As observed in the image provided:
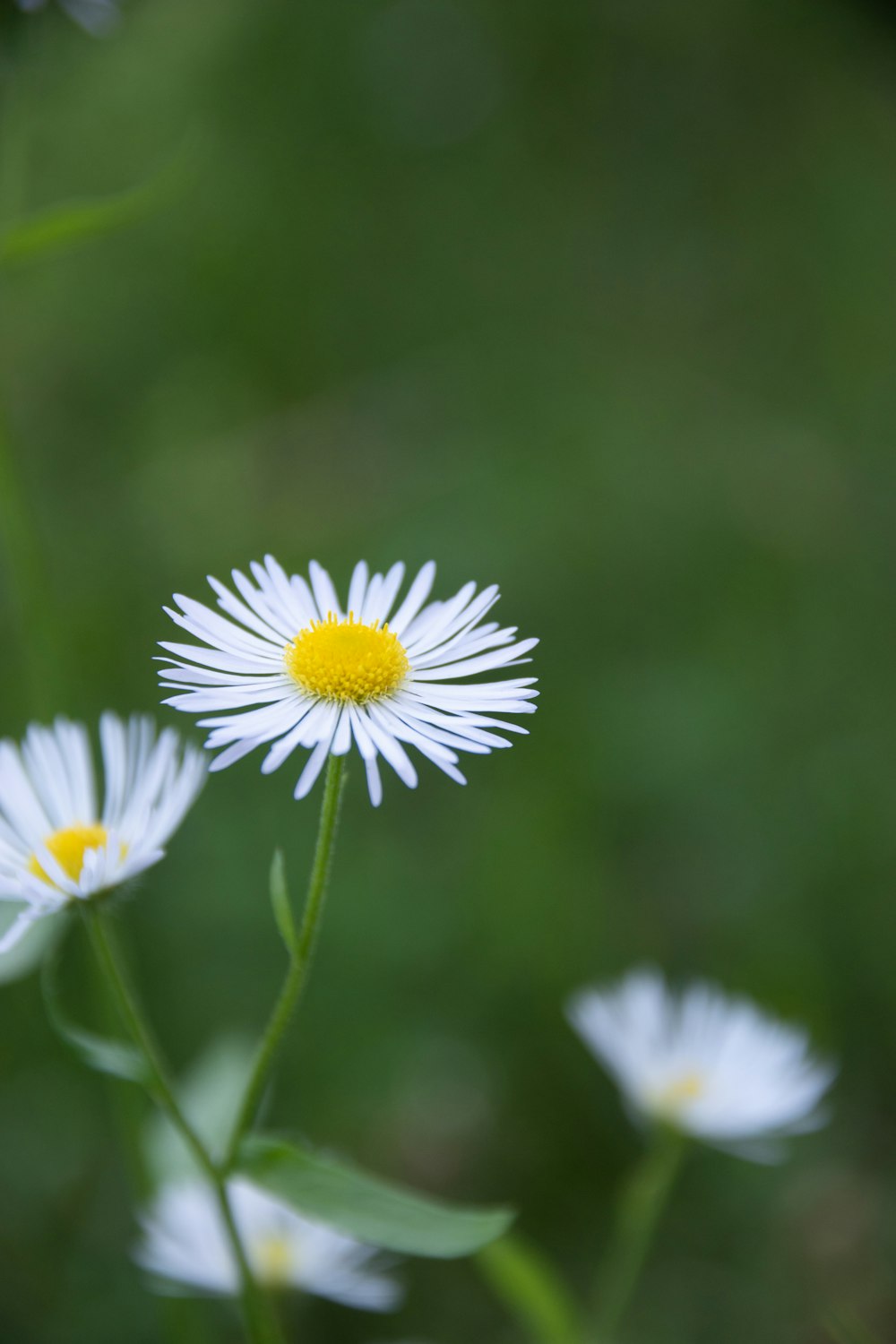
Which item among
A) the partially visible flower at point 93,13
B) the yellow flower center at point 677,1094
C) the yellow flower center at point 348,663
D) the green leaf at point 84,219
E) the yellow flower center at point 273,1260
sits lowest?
the yellow flower center at point 273,1260

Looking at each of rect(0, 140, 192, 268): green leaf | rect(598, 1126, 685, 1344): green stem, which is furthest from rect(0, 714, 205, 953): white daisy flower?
rect(598, 1126, 685, 1344): green stem

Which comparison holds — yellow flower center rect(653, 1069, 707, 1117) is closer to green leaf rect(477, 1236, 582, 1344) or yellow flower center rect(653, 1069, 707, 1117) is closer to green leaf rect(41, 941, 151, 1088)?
green leaf rect(477, 1236, 582, 1344)

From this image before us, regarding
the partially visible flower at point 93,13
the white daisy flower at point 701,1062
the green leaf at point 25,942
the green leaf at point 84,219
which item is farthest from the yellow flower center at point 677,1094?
the partially visible flower at point 93,13

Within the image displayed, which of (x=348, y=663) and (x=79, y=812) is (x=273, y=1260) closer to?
(x=79, y=812)

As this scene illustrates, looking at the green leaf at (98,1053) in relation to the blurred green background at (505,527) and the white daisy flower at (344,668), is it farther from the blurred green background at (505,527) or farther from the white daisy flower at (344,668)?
the blurred green background at (505,527)

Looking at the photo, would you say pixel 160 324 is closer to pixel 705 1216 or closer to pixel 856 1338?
pixel 705 1216

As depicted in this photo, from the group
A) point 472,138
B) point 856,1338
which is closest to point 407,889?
point 856,1338
